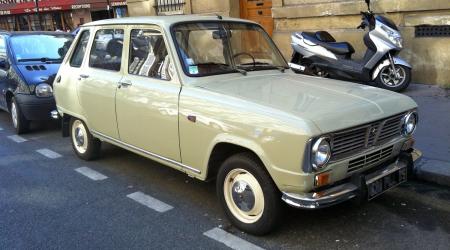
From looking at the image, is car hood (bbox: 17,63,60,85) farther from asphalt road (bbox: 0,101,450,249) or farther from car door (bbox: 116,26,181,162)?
car door (bbox: 116,26,181,162)

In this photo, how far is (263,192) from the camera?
362cm

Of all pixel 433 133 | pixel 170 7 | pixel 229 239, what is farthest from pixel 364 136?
pixel 170 7

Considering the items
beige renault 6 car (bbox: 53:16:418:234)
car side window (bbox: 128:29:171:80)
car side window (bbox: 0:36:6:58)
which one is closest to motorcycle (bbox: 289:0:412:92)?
beige renault 6 car (bbox: 53:16:418:234)

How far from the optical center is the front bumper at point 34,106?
745cm

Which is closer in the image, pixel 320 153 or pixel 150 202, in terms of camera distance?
pixel 320 153

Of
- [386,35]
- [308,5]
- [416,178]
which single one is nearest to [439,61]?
[386,35]

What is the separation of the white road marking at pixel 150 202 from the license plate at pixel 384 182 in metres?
1.89

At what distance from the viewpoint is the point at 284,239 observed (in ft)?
12.4

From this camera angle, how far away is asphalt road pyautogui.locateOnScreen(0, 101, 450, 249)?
378 centimetres

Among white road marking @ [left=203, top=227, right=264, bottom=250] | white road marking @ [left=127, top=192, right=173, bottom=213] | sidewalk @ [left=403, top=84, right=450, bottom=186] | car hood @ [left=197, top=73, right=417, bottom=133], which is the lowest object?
white road marking @ [left=203, top=227, right=264, bottom=250]

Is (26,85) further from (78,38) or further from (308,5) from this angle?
(308,5)

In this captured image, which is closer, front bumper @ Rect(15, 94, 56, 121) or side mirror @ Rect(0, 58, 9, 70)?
front bumper @ Rect(15, 94, 56, 121)

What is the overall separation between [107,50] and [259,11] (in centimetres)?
679

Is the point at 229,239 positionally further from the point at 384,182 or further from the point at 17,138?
the point at 17,138
